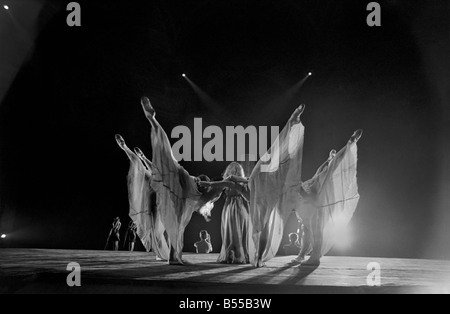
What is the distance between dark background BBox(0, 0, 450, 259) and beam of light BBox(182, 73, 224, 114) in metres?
0.04

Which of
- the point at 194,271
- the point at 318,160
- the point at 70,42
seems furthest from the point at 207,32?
the point at 194,271

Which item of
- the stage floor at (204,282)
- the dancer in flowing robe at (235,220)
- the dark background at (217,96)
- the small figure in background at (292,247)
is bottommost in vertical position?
the small figure in background at (292,247)

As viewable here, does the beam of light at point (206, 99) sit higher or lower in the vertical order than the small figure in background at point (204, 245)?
higher

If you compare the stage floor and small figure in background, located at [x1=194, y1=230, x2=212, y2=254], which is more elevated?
the stage floor

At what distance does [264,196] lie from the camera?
4512mm

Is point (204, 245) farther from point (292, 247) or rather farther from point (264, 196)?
point (264, 196)

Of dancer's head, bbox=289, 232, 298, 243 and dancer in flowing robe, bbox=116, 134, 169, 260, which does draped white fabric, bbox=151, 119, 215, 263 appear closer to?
dancer in flowing robe, bbox=116, 134, 169, 260

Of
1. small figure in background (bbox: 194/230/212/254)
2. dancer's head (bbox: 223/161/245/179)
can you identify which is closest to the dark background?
small figure in background (bbox: 194/230/212/254)

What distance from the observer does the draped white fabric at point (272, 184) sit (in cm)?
451

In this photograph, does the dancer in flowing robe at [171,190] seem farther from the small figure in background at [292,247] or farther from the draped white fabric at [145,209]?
the small figure in background at [292,247]

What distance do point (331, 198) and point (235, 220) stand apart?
124 cm

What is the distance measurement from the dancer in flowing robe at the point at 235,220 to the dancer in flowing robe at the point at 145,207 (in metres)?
0.83

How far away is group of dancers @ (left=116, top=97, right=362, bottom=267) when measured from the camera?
178 inches

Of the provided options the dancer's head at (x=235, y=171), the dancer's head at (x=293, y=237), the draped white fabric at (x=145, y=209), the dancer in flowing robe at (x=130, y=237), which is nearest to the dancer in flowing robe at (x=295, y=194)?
the dancer's head at (x=235, y=171)
